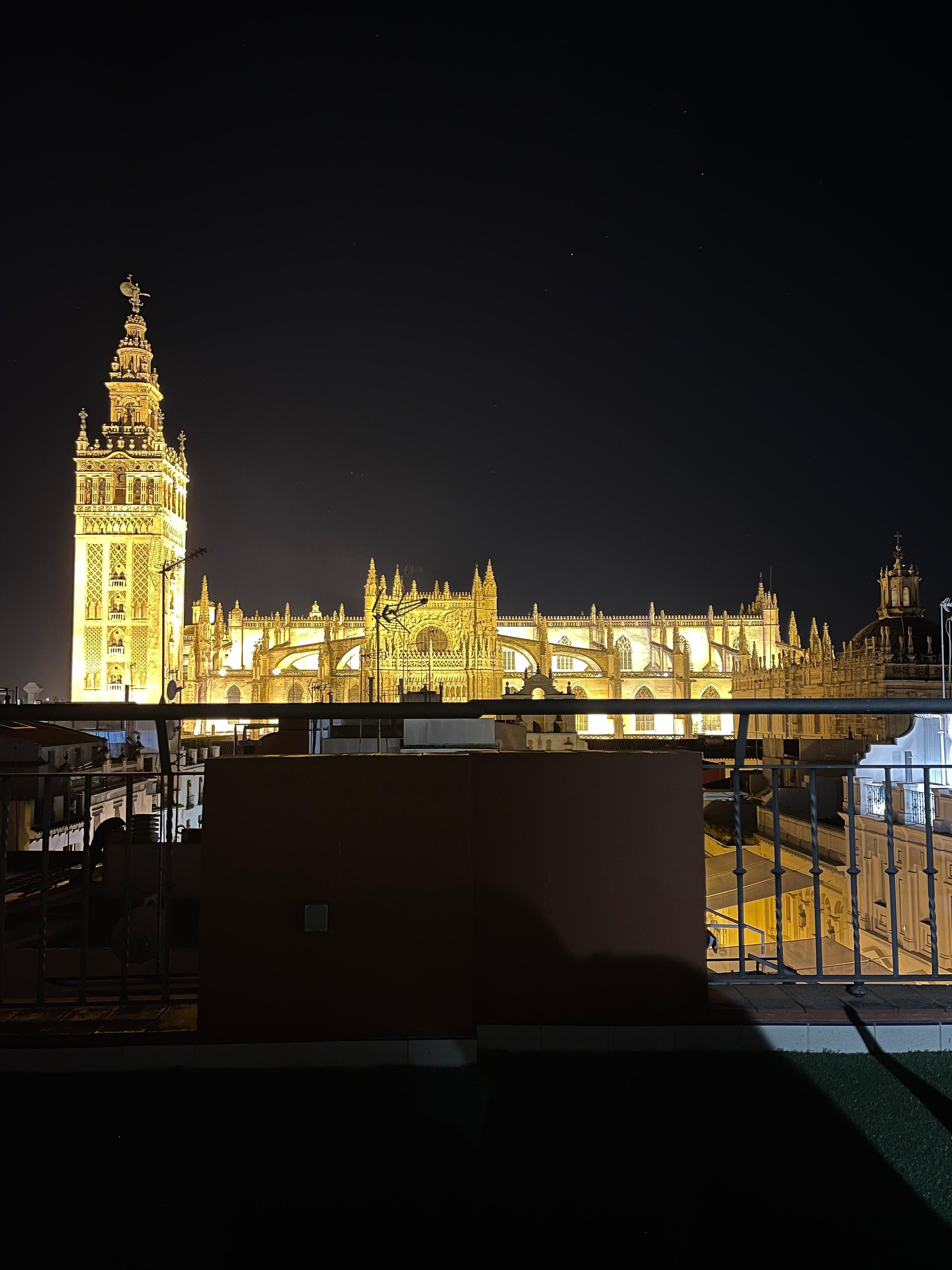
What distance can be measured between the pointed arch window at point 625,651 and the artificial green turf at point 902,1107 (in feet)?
196

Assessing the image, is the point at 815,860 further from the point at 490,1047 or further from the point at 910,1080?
the point at 490,1047

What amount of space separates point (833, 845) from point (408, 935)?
60.6 ft

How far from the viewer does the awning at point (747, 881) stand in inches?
510

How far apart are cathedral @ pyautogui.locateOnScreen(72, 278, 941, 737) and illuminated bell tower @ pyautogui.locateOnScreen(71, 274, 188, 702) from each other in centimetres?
10

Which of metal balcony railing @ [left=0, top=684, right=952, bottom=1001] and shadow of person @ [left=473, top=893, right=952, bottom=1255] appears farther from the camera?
metal balcony railing @ [left=0, top=684, right=952, bottom=1001]

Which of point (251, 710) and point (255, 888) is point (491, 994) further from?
point (251, 710)

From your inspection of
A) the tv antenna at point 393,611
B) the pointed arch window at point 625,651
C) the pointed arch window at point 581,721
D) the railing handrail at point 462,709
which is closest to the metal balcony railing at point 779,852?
the railing handrail at point 462,709

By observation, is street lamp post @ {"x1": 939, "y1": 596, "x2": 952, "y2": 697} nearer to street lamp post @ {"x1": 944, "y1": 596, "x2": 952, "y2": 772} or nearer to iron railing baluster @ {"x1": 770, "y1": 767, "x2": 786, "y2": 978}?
street lamp post @ {"x1": 944, "y1": 596, "x2": 952, "y2": 772}

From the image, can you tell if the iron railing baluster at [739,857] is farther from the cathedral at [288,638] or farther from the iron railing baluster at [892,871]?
the cathedral at [288,638]

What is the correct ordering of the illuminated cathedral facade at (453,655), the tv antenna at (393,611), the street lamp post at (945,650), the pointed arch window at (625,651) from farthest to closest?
the pointed arch window at (625,651)
the illuminated cathedral facade at (453,655)
the tv antenna at (393,611)
the street lamp post at (945,650)

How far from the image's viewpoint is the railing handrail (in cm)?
296

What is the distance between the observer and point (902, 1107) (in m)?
2.51

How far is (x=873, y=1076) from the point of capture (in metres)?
2.68

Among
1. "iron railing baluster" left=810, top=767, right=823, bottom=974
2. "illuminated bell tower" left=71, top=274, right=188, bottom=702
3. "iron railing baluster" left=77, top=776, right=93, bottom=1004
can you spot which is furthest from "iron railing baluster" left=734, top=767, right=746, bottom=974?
"illuminated bell tower" left=71, top=274, right=188, bottom=702
